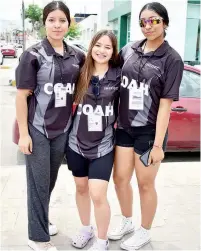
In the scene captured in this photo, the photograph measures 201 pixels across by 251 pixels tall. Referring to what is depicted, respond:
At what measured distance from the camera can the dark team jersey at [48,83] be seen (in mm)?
2357

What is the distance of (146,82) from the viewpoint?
245 cm

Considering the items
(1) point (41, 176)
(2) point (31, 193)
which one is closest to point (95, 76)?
(1) point (41, 176)

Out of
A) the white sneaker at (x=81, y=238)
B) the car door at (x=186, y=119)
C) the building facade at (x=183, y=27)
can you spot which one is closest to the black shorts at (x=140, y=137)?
the white sneaker at (x=81, y=238)

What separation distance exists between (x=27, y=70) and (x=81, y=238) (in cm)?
142

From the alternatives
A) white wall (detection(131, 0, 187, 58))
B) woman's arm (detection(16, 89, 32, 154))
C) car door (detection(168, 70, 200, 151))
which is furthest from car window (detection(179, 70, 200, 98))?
white wall (detection(131, 0, 187, 58))

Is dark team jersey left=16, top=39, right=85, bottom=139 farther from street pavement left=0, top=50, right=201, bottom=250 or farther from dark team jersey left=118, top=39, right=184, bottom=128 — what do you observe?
street pavement left=0, top=50, right=201, bottom=250

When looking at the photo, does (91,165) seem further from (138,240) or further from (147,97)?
(138,240)

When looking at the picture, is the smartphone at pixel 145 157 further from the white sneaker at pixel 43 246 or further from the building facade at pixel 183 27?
the building facade at pixel 183 27

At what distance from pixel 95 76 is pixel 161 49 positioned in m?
0.50

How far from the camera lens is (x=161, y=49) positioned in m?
2.47

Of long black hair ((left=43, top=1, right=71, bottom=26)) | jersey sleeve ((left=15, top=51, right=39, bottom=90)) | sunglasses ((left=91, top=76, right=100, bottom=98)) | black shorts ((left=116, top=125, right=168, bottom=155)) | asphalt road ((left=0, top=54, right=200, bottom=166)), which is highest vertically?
long black hair ((left=43, top=1, right=71, bottom=26))

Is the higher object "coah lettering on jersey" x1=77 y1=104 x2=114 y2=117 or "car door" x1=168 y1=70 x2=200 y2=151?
"coah lettering on jersey" x1=77 y1=104 x2=114 y2=117

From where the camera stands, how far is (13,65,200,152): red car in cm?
483

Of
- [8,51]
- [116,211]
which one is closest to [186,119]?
[116,211]
